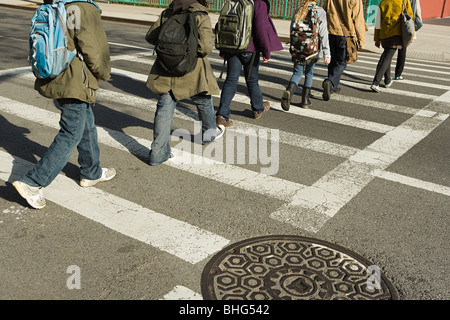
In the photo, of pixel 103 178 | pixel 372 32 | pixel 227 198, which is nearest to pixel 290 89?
pixel 227 198

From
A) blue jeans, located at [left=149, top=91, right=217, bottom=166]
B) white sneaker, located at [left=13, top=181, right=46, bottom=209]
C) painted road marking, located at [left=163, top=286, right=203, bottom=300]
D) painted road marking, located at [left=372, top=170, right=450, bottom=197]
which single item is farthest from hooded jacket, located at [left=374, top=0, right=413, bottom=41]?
painted road marking, located at [left=163, top=286, right=203, bottom=300]

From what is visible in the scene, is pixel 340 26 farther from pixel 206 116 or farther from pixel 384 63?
pixel 206 116

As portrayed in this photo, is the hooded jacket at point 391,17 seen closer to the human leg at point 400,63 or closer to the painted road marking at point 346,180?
the human leg at point 400,63

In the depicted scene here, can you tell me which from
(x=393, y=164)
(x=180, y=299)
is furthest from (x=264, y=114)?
(x=180, y=299)

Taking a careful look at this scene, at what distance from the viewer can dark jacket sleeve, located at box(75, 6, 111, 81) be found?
4.04 meters

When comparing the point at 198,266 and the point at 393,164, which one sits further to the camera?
the point at 393,164

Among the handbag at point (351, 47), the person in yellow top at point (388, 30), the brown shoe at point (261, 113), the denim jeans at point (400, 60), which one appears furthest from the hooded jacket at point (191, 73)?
the denim jeans at point (400, 60)

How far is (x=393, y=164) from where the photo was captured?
550cm

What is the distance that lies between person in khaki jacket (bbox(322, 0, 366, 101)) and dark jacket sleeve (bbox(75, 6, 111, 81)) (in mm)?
4577

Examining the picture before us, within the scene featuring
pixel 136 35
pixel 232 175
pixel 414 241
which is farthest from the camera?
pixel 136 35

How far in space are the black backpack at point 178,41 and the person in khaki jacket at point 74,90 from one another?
716 mm

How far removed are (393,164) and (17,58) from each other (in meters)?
8.35
